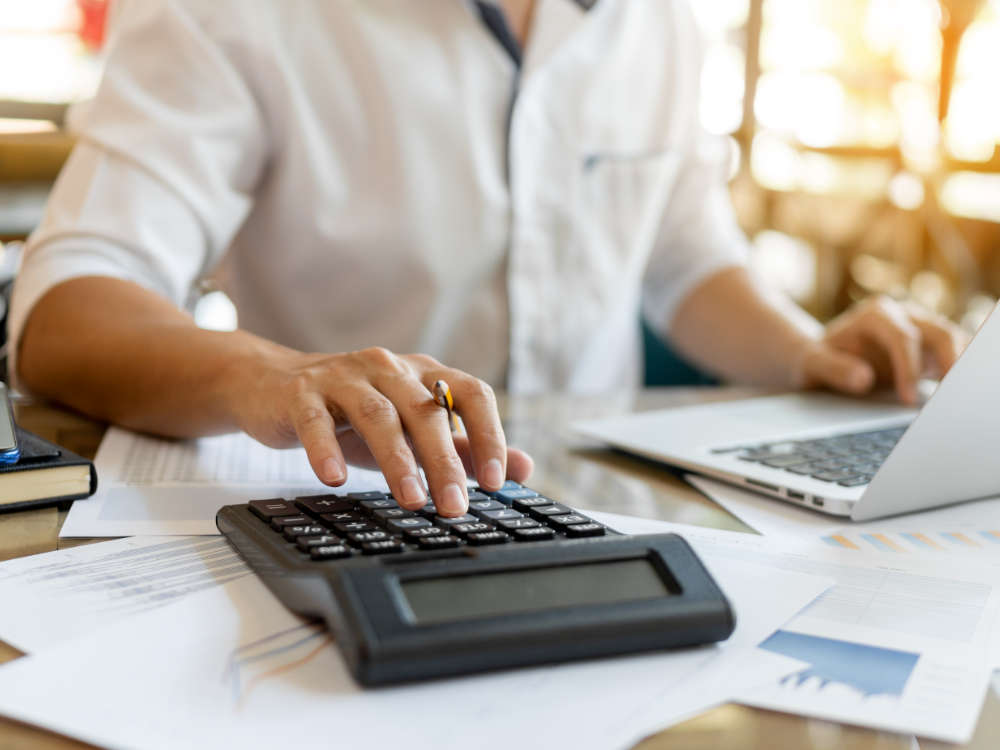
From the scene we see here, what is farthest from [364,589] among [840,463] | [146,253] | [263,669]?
[146,253]

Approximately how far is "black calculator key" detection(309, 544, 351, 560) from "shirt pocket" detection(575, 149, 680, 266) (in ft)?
2.83

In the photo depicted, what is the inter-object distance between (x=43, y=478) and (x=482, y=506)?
239 mm

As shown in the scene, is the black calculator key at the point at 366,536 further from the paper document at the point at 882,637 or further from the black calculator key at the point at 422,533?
the paper document at the point at 882,637

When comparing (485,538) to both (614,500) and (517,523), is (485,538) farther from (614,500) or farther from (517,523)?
(614,500)

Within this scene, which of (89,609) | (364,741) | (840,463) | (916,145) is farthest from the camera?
(916,145)

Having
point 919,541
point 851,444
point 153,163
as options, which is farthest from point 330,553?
point 153,163

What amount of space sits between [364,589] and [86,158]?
26.1 inches

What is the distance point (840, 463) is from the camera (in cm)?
70

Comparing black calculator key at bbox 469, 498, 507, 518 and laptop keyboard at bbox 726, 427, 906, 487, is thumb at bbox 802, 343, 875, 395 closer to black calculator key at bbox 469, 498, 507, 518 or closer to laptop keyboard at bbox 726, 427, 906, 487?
laptop keyboard at bbox 726, 427, 906, 487

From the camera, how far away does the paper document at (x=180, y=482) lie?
21.2 inches

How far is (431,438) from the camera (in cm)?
52

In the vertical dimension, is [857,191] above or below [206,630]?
below

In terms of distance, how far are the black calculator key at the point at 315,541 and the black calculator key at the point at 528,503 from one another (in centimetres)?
10

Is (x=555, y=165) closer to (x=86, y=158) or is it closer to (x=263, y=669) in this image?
(x=86, y=158)
